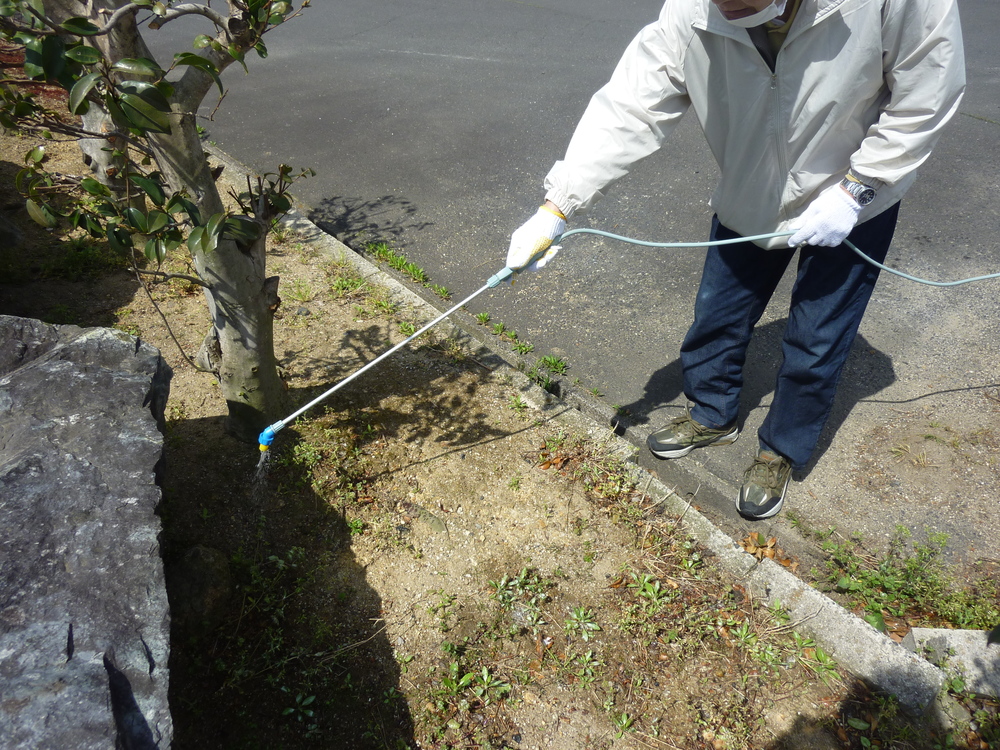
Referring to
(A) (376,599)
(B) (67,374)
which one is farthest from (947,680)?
(B) (67,374)

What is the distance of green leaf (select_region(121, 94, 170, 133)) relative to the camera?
166 centimetres

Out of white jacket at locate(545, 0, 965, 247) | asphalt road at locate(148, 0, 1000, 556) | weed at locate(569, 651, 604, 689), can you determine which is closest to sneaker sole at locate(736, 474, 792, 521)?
asphalt road at locate(148, 0, 1000, 556)

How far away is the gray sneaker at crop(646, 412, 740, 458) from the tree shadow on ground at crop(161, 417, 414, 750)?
143 centimetres

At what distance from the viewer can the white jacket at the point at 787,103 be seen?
1946mm

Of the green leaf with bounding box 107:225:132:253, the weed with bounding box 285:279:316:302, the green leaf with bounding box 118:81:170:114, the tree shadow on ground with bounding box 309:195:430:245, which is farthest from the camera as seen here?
the tree shadow on ground with bounding box 309:195:430:245

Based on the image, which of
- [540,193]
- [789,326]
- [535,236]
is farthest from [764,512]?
[540,193]

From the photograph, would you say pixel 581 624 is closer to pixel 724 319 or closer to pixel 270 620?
pixel 270 620

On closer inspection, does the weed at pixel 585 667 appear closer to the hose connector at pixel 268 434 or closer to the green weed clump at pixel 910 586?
the green weed clump at pixel 910 586

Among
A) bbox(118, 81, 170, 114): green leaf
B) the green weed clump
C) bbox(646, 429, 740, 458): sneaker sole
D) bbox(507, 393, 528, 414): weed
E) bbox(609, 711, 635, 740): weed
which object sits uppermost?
bbox(118, 81, 170, 114): green leaf

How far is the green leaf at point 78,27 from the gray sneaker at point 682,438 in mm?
2550

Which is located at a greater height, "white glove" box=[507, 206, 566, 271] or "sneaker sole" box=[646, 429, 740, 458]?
"white glove" box=[507, 206, 566, 271]

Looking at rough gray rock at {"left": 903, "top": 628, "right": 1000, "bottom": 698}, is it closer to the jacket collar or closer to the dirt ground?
the dirt ground

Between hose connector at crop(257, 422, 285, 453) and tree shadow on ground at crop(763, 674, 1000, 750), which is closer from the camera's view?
tree shadow on ground at crop(763, 674, 1000, 750)

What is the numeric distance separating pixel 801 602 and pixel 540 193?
3469 mm
